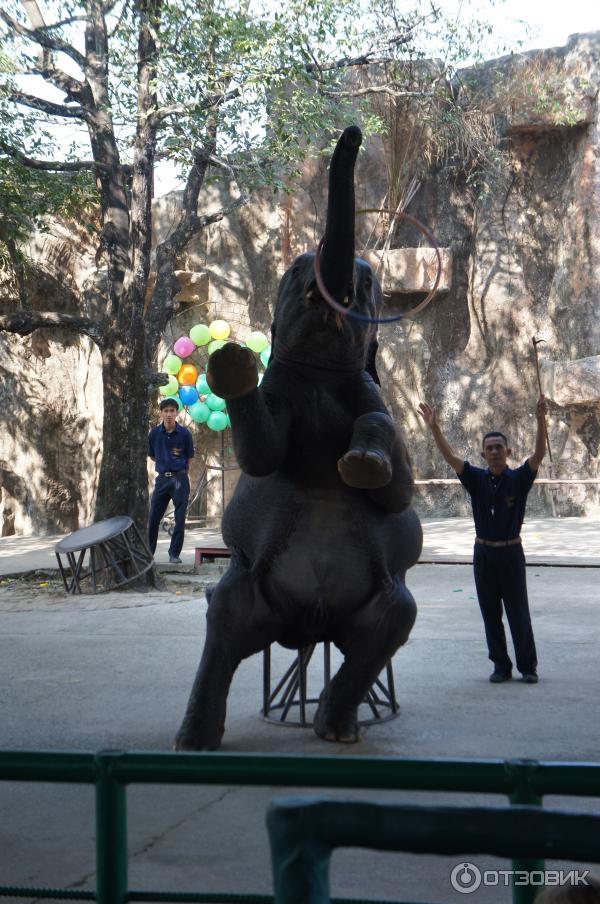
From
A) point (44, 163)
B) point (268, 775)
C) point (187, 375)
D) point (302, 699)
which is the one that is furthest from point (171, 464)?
point (268, 775)

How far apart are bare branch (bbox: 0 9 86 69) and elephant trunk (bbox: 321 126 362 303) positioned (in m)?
6.90

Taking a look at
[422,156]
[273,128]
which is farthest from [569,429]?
[273,128]

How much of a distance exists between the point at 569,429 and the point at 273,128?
888 centimetres

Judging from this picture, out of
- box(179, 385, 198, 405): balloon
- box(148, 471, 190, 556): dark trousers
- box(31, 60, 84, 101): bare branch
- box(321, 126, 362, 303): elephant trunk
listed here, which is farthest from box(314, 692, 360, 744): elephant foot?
box(179, 385, 198, 405): balloon

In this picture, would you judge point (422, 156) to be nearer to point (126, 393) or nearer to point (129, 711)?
point (126, 393)

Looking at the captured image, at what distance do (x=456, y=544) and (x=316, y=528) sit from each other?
881cm

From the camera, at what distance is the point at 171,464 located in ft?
36.8

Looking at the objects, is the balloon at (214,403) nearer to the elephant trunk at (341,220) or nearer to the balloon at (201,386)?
the balloon at (201,386)

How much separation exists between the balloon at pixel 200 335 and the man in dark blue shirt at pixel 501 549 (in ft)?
34.0

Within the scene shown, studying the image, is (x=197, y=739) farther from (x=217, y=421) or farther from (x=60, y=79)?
(x=217, y=421)

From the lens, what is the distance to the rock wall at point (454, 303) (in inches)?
649

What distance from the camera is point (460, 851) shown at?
45.0 inches

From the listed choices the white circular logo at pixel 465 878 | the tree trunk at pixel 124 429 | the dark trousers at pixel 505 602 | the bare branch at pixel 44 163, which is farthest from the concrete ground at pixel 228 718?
the bare branch at pixel 44 163

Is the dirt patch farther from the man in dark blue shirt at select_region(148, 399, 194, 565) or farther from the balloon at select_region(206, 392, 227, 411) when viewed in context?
the balloon at select_region(206, 392, 227, 411)
